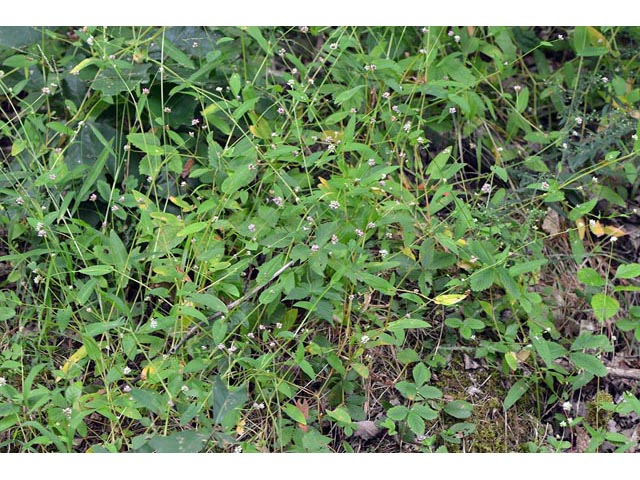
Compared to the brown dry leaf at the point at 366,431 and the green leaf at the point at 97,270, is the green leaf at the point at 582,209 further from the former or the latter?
the green leaf at the point at 97,270

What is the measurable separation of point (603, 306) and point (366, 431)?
0.82 metres

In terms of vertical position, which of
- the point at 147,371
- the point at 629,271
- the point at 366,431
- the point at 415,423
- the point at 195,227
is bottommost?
the point at 366,431

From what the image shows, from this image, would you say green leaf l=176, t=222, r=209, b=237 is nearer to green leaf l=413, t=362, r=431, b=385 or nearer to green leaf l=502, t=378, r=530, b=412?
green leaf l=413, t=362, r=431, b=385

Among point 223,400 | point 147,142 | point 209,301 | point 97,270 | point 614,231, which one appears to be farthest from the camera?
point 614,231

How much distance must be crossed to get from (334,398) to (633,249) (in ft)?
4.28

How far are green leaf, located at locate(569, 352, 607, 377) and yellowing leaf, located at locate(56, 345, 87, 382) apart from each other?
148cm

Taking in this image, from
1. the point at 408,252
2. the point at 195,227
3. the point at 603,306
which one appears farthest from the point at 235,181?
the point at 603,306

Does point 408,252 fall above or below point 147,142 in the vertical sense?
below

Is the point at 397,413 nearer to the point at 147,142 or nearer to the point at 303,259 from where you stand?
the point at 303,259

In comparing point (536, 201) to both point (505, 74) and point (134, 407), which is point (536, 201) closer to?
point (505, 74)

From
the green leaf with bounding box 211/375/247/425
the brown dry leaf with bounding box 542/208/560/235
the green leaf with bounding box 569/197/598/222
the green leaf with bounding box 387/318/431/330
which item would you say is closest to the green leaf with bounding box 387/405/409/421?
the green leaf with bounding box 387/318/431/330

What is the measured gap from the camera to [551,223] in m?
2.80

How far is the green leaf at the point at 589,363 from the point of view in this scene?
88.6 inches

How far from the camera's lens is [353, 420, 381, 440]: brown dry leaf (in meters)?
2.28
